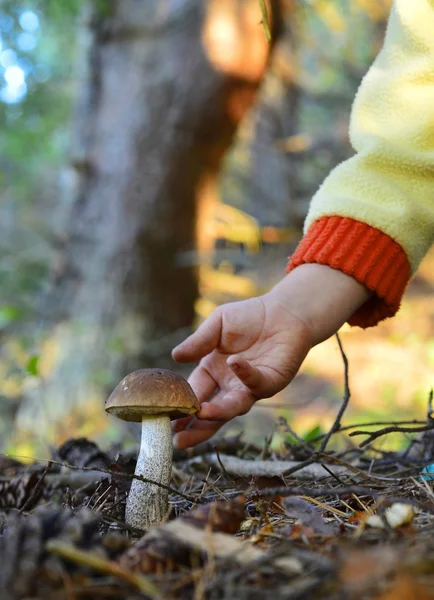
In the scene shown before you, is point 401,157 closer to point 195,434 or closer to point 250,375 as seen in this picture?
point 250,375

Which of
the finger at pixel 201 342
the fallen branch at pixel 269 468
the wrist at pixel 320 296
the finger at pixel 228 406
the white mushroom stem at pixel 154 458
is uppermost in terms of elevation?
the wrist at pixel 320 296

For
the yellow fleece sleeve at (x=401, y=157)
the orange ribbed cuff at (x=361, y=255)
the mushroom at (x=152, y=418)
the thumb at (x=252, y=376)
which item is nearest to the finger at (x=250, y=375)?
the thumb at (x=252, y=376)

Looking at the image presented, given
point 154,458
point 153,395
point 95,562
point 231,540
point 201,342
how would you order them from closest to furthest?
point 95,562, point 231,540, point 153,395, point 154,458, point 201,342

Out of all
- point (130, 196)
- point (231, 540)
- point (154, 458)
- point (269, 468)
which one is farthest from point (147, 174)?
point (231, 540)

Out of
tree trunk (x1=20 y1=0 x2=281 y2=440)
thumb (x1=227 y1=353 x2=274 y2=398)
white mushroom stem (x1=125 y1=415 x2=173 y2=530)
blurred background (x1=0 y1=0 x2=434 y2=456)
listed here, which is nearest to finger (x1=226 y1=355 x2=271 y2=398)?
thumb (x1=227 y1=353 x2=274 y2=398)

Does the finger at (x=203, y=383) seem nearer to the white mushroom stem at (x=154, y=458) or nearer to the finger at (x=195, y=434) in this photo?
the finger at (x=195, y=434)

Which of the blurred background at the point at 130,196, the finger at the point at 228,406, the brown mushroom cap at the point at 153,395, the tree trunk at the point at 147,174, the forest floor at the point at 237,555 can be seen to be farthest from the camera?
the tree trunk at the point at 147,174

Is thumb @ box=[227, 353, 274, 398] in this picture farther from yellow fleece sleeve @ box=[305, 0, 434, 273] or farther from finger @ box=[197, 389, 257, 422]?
yellow fleece sleeve @ box=[305, 0, 434, 273]

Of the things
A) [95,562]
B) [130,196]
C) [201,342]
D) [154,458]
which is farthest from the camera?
[130,196]
